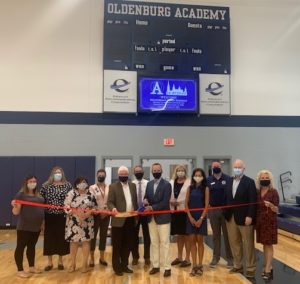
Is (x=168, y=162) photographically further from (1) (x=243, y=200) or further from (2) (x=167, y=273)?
(2) (x=167, y=273)

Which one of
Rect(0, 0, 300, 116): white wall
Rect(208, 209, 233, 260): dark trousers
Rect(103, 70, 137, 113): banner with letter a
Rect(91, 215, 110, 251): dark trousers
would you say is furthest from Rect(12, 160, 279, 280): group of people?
Rect(0, 0, 300, 116): white wall

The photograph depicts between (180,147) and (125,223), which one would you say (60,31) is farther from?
(125,223)

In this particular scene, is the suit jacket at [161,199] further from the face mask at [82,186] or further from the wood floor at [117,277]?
the face mask at [82,186]

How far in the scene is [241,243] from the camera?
477 cm

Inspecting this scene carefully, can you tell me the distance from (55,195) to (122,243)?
1.21m

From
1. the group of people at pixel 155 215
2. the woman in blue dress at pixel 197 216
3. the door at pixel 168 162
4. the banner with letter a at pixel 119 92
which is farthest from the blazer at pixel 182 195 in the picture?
the banner with letter a at pixel 119 92

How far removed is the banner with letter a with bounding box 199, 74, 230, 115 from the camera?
A: 9414 mm

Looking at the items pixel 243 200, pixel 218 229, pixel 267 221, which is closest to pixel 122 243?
pixel 218 229

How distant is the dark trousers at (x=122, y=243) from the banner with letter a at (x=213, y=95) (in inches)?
211

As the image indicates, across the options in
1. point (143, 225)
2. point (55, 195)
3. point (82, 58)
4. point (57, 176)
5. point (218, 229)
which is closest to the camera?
point (55, 195)

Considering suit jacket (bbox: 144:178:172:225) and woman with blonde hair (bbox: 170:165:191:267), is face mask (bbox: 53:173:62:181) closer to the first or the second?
suit jacket (bbox: 144:178:172:225)

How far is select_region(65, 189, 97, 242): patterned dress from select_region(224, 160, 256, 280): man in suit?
2.04 m

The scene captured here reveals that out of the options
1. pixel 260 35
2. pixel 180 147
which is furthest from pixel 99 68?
pixel 260 35

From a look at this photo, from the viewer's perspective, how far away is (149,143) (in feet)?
30.5
